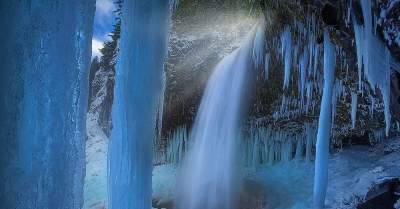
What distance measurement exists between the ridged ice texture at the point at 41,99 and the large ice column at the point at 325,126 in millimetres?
6322

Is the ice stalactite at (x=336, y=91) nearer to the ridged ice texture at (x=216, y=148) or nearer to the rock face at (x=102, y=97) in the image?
the ridged ice texture at (x=216, y=148)

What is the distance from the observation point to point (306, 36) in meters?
7.40

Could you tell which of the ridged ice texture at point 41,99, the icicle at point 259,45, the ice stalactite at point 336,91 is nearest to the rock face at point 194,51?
the icicle at point 259,45

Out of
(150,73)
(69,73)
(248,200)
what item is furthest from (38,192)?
(248,200)

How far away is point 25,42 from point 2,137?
0.19 m

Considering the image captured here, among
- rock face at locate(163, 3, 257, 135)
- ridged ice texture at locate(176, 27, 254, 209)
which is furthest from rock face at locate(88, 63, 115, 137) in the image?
ridged ice texture at locate(176, 27, 254, 209)

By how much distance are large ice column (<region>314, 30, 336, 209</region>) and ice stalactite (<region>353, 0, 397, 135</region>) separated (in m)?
1.29

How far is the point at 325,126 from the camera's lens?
28.8 ft

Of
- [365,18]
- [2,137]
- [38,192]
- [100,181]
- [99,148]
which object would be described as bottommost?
[100,181]

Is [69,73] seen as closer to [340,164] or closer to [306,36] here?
[306,36]

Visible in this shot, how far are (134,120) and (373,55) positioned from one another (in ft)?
11.0

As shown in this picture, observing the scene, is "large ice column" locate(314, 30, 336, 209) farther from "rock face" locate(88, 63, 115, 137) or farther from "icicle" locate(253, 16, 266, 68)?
"rock face" locate(88, 63, 115, 137)

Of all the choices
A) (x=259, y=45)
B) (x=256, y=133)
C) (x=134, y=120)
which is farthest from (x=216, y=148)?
(x=134, y=120)

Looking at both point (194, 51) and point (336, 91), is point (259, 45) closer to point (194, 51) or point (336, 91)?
point (336, 91)
